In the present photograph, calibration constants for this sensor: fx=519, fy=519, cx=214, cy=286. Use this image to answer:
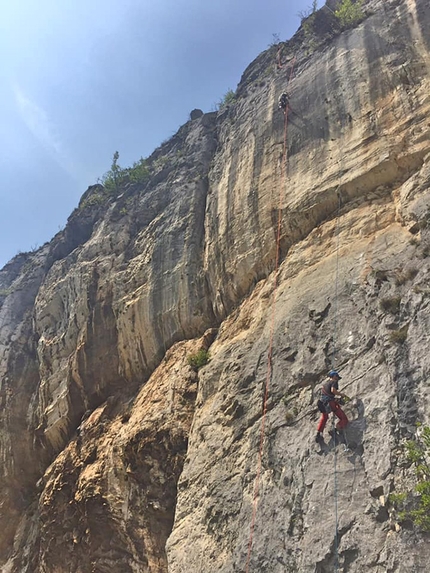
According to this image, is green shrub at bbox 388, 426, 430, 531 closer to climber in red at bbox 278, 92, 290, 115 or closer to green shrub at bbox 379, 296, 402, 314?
green shrub at bbox 379, 296, 402, 314

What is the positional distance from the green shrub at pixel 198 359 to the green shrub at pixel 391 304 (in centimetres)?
599

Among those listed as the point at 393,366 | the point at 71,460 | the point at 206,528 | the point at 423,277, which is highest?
the point at 71,460

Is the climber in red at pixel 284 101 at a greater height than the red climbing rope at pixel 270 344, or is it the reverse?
the climber in red at pixel 284 101

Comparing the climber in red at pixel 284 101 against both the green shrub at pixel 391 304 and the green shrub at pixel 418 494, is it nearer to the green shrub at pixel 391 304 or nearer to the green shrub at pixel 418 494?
the green shrub at pixel 391 304

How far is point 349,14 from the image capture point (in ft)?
57.3

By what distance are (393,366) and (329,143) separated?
7.79 meters

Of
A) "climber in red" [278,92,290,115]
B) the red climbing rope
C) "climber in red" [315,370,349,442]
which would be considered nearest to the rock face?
the red climbing rope

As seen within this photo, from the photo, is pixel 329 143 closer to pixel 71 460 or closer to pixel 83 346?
pixel 83 346

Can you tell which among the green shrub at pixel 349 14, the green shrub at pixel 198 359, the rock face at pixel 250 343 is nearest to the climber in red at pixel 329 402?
the rock face at pixel 250 343

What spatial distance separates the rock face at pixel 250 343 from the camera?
8828mm

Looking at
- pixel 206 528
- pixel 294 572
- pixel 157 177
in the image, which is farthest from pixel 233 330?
pixel 157 177

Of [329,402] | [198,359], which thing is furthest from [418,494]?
[198,359]

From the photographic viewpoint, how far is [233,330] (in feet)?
47.4

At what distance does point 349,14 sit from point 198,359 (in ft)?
41.3
